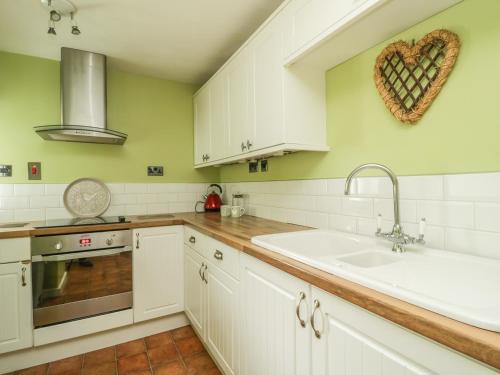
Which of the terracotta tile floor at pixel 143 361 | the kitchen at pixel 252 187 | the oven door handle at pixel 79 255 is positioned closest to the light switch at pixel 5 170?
the kitchen at pixel 252 187

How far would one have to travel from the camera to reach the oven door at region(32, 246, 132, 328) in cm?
180

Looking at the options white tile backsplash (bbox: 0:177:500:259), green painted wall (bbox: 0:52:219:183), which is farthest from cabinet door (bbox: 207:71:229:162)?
green painted wall (bbox: 0:52:219:183)

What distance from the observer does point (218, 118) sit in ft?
7.64

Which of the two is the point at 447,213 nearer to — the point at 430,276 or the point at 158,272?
the point at 430,276

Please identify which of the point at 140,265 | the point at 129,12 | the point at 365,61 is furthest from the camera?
the point at 140,265

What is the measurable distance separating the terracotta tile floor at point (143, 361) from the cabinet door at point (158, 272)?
220 millimetres

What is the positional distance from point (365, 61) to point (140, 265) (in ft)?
6.70

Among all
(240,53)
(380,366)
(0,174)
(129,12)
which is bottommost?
(380,366)

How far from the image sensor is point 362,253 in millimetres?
→ 1144

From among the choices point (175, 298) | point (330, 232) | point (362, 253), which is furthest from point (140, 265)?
point (362, 253)

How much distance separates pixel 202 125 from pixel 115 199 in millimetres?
1096

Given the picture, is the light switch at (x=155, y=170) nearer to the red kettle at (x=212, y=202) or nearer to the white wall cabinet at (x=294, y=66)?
the red kettle at (x=212, y=202)

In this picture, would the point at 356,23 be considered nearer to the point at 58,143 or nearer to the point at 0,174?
the point at 58,143

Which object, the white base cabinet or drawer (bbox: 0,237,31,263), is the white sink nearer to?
the white base cabinet
